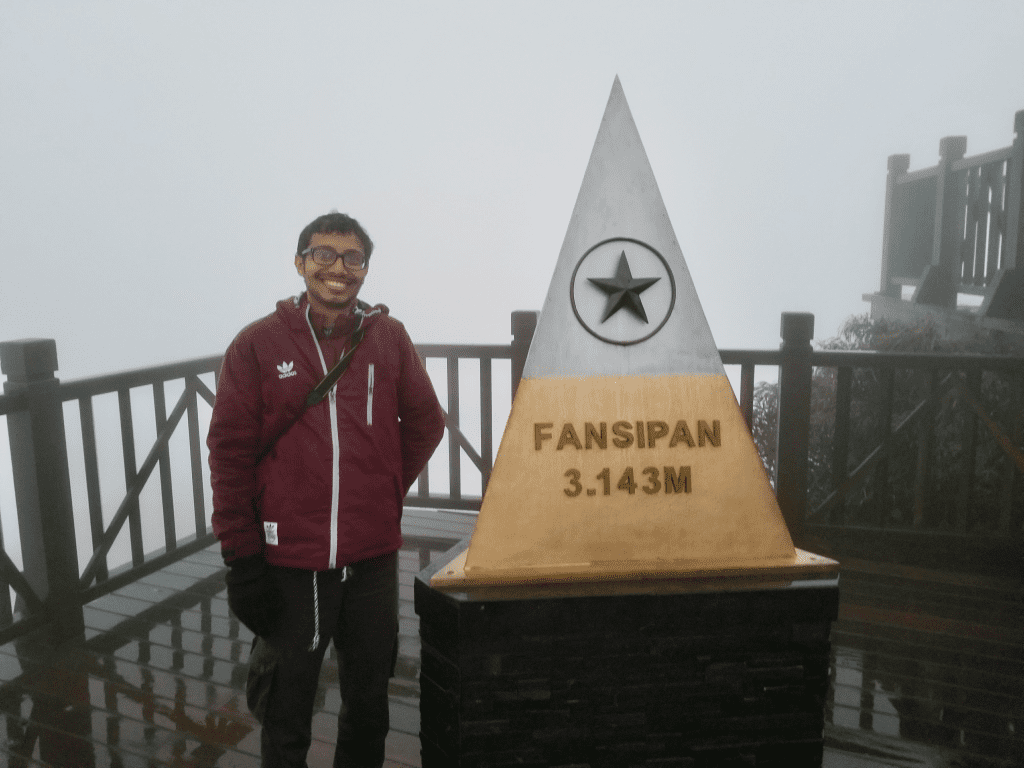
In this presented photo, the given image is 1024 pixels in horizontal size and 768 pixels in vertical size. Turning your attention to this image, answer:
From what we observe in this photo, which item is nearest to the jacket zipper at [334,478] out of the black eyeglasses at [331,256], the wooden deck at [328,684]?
the black eyeglasses at [331,256]

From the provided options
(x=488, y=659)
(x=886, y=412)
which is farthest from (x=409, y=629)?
(x=886, y=412)

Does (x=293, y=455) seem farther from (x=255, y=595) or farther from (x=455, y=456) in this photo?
(x=455, y=456)

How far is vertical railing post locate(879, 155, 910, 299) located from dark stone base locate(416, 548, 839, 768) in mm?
7173

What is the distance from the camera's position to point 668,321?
187 centimetres

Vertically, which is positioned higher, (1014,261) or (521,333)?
(1014,261)

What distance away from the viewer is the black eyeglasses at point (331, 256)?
1.67 metres

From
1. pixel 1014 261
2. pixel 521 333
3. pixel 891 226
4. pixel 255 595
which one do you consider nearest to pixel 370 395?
pixel 255 595

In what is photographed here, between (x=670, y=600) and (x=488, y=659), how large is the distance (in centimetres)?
46

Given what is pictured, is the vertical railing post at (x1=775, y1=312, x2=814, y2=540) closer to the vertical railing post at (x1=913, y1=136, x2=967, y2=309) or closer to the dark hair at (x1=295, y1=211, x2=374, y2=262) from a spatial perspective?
the dark hair at (x1=295, y1=211, x2=374, y2=262)

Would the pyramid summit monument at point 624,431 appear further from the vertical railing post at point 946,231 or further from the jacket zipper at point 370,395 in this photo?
the vertical railing post at point 946,231

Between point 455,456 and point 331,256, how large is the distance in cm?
269

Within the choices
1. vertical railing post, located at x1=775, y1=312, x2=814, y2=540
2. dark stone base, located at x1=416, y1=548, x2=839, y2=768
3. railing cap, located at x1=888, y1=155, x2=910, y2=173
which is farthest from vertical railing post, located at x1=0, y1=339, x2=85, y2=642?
railing cap, located at x1=888, y1=155, x2=910, y2=173

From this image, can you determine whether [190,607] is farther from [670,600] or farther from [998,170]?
[998,170]

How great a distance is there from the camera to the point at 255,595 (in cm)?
159
